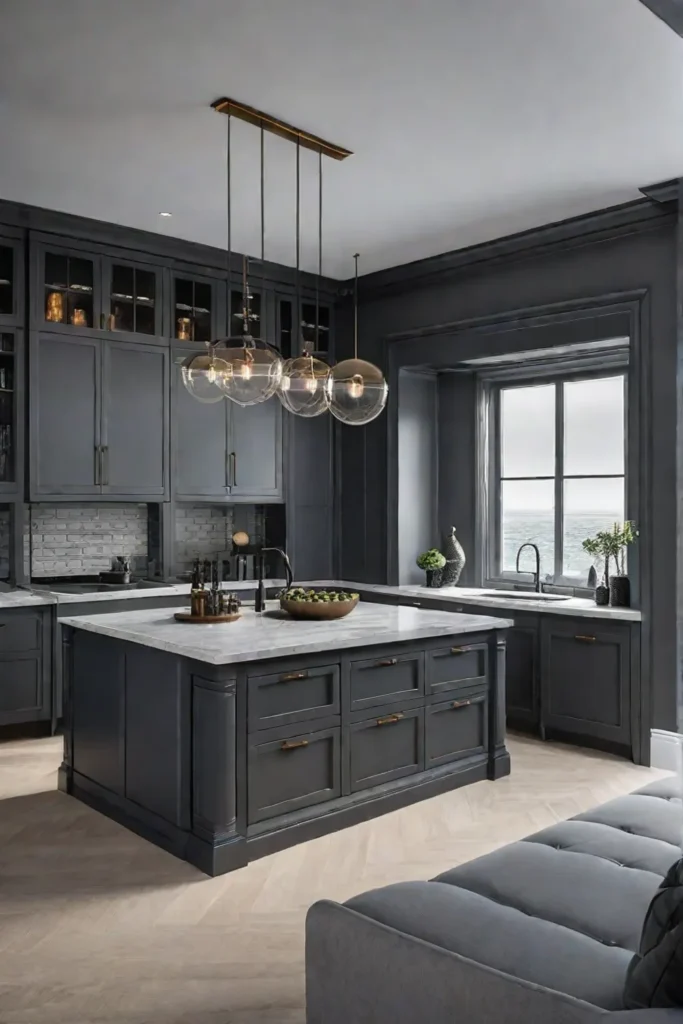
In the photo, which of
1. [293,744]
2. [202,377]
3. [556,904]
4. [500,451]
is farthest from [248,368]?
[500,451]

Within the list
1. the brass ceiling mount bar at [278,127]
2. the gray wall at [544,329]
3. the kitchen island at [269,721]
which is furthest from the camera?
the gray wall at [544,329]

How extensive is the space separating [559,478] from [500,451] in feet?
1.92

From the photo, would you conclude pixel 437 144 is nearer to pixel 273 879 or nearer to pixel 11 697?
pixel 273 879

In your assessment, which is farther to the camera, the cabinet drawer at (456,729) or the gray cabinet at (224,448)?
the gray cabinet at (224,448)

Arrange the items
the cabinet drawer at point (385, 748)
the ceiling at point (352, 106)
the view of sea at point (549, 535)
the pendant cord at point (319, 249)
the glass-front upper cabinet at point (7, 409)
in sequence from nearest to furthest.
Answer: the ceiling at point (352, 106)
the cabinet drawer at point (385, 748)
the pendant cord at point (319, 249)
the glass-front upper cabinet at point (7, 409)
the view of sea at point (549, 535)

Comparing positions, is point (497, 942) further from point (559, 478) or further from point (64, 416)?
point (559, 478)

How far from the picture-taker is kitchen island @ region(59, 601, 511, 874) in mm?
3357

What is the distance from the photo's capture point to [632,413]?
4945 millimetres

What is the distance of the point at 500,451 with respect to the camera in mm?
6516

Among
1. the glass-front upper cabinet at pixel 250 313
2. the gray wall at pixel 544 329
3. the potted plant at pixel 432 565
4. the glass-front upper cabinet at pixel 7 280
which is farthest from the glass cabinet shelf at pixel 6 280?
the potted plant at pixel 432 565

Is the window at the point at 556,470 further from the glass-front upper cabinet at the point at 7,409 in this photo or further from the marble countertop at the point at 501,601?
the glass-front upper cabinet at the point at 7,409

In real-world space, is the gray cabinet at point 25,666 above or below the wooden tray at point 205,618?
below

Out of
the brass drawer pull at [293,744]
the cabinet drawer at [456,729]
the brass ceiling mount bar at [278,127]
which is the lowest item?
the cabinet drawer at [456,729]

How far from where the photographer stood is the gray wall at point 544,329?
476 cm
